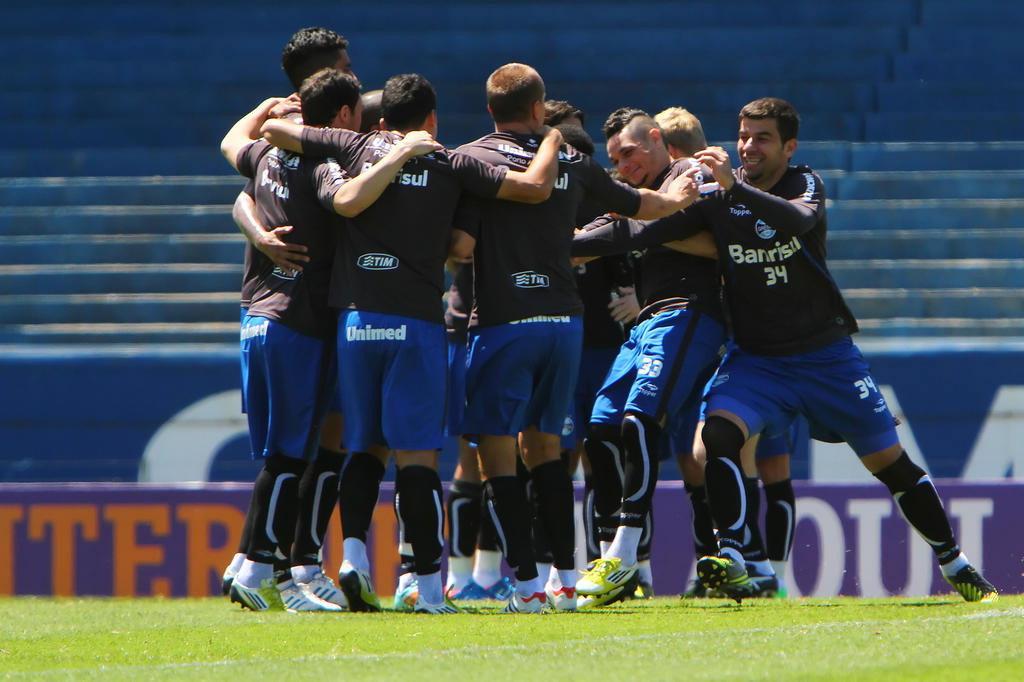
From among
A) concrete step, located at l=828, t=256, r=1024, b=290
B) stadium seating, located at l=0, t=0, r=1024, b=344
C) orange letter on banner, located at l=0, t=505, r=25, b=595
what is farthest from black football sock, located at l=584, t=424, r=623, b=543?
concrete step, located at l=828, t=256, r=1024, b=290

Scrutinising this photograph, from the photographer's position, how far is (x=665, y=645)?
434 cm

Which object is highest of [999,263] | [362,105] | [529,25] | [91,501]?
[529,25]

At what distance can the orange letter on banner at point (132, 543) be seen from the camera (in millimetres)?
7625

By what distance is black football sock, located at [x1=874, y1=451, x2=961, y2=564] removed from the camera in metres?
5.53

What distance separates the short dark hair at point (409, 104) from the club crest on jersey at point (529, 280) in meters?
0.64

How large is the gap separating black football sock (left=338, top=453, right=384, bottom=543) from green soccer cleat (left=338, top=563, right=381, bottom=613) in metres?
0.12

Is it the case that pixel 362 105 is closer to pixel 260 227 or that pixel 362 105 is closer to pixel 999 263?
pixel 260 227

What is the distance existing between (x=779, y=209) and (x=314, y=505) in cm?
193

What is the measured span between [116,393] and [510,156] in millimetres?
4074

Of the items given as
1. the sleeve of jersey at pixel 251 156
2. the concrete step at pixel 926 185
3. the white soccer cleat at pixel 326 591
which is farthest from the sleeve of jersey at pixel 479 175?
the concrete step at pixel 926 185

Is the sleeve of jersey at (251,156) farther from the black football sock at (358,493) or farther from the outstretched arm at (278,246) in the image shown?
the black football sock at (358,493)

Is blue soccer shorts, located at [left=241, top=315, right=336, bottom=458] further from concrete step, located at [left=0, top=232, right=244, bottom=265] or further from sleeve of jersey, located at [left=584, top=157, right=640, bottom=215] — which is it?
concrete step, located at [left=0, top=232, right=244, bottom=265]

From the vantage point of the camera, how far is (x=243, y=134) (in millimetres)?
6035

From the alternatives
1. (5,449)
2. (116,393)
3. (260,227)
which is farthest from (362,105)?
(5,449)
